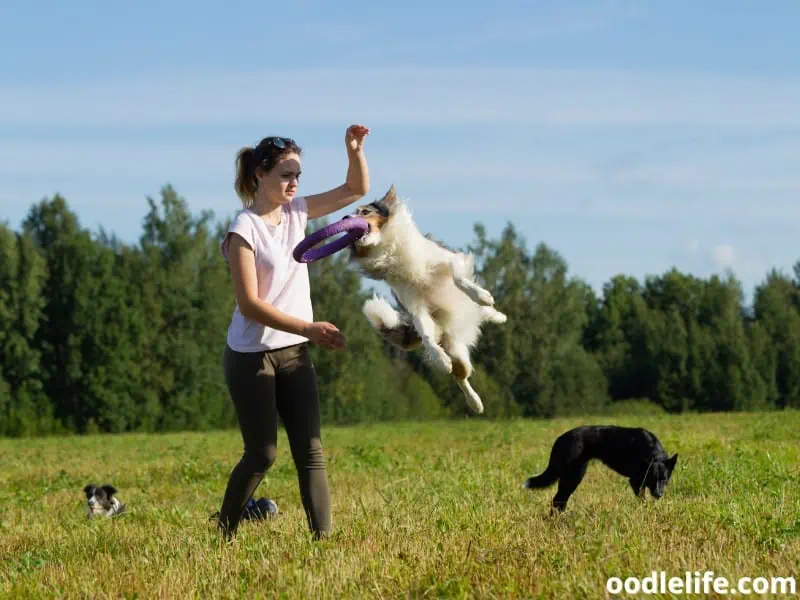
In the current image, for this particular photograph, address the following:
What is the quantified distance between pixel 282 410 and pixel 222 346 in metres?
40.5

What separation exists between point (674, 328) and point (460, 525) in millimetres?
46891

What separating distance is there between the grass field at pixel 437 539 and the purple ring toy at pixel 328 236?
1.57 m

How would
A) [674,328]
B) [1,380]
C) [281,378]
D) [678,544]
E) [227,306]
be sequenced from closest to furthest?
[678,544], [281,378], [1,380], [227,306], [674,328]

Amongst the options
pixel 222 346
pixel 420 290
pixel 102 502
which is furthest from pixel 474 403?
pixel 222 346

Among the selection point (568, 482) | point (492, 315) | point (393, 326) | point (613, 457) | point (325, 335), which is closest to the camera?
point (325, 335)

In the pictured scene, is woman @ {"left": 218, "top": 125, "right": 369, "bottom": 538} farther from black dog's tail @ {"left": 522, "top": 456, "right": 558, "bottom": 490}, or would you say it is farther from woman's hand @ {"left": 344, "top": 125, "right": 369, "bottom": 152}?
black dog's tail @ {"left": 522, "top": 456, "right": 558, "bottom": 490}

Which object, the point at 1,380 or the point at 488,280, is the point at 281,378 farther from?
the point at 1,380

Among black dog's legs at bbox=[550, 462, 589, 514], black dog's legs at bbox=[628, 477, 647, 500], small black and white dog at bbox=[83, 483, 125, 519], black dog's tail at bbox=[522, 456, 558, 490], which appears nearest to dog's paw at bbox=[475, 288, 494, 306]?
black dog's legs at bbox=[550, 462, 589, 514]

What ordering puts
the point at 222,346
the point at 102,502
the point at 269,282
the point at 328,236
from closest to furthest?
the point at 269,282
the point at 328,236
the point at 102,502
the point at 222,346

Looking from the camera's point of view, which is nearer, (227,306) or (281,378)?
(281,378)

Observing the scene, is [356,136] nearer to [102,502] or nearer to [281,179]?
[281,179]

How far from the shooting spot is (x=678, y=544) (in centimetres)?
550

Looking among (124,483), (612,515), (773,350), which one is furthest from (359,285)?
(612,515)

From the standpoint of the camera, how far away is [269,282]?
606 cm
